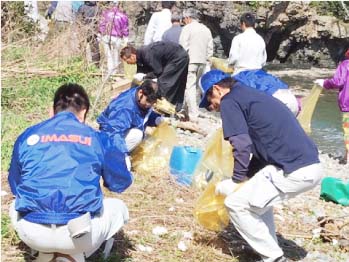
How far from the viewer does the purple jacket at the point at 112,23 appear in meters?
9.35

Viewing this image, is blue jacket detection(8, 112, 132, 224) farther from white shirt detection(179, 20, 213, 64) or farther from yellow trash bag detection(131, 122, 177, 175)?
white shirt detection(179, 20, 213, 64)

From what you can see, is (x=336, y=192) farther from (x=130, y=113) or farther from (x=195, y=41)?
(x=195, y=41)

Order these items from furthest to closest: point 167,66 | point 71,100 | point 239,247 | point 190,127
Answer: point 190,127, point 167,66, point 239,247, point 71,100

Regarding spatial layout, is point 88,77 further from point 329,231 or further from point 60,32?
point 329,231

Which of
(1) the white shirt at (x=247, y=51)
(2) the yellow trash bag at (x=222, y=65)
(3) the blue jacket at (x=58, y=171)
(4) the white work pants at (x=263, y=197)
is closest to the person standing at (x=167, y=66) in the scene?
(2) the yellow trash bag at (x=222, y=65)

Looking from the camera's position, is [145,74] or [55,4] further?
[55,4]

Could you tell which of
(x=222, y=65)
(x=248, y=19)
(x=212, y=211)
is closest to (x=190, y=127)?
(x=222, y=65)

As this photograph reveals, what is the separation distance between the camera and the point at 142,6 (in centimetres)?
2228

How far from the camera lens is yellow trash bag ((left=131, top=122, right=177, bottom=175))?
601 centimetres

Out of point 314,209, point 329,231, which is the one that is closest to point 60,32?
point 314,209

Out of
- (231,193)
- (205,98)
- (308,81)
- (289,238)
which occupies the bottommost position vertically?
(308,81)

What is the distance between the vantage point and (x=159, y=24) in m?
9.76

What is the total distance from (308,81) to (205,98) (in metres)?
13.4

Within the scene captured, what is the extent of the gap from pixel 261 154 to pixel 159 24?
241 inches
